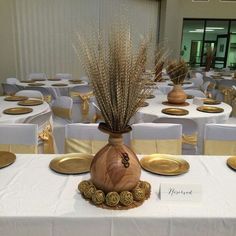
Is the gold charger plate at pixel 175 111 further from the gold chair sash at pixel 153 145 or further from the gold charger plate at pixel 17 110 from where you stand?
the gold charger plate at pixel 17 110

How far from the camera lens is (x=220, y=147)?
6.06 ft

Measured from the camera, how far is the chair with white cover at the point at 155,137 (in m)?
1.79

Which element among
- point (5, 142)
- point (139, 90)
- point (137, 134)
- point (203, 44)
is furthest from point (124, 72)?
point (203, 44)

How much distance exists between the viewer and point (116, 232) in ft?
3.12

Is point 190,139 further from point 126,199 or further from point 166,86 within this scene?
point 166,86

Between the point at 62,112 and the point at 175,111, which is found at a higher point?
the point at 175,111

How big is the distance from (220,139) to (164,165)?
0.71m

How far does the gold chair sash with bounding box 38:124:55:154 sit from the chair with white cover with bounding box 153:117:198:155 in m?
0.89

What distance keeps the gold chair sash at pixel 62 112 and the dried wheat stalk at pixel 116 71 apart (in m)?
2.10

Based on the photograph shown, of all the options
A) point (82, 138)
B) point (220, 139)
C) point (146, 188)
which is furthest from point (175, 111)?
point (146, 188)

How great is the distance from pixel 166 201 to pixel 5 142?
1121 millimetres

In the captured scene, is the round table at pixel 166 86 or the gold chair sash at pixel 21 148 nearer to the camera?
the gold chair sash at pixel 21 148

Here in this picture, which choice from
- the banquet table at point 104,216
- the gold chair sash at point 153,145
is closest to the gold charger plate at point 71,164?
the banquet table at point 104,216

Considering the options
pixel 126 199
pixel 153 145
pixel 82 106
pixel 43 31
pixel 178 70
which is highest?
pixel 43 31
